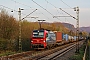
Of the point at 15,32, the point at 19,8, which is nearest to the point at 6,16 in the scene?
the point at 15,32

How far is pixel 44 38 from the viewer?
3369 cm

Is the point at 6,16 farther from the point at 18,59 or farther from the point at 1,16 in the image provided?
the point at 18,59

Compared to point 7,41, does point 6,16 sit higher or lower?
higher

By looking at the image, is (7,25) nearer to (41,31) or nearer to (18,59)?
(41,31)

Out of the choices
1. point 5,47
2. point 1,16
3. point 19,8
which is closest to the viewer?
point 19,8

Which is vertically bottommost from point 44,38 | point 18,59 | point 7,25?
point 18,59

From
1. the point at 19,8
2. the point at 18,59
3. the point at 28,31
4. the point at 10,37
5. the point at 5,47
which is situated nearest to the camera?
the point at 18,59

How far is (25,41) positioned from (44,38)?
695 cm

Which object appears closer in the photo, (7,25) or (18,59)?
(18,59)

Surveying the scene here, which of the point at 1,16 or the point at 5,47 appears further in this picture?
Result: the point at 1,16

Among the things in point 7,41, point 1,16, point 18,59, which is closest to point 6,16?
point 1,16

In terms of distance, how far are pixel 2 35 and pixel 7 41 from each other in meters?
2.22

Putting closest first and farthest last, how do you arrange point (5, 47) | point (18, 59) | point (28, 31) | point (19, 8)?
point (18, 59), point (19, 8), point (5, 47), point (28, 31)

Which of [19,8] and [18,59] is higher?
[19,8]
